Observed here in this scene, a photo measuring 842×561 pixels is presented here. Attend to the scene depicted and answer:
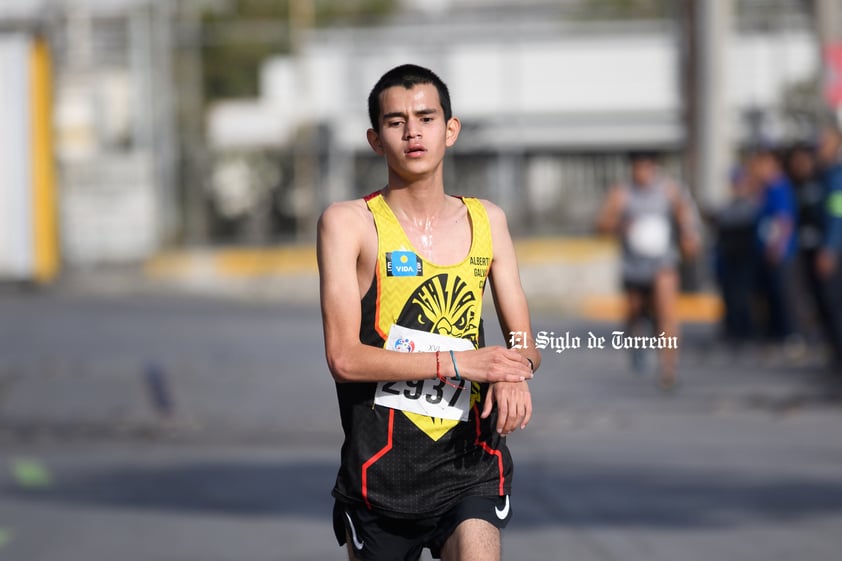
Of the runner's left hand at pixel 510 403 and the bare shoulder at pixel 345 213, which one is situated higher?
the bare shoulder at pixel 345 213

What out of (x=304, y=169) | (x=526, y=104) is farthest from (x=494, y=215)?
(x=526, y=104)

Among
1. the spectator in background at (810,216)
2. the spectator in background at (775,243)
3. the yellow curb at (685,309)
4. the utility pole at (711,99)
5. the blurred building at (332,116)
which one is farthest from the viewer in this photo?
the blurred building at (332,116)

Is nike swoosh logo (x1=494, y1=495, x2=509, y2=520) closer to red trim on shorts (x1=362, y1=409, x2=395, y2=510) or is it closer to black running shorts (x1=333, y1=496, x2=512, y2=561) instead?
black running shorts (x1=333, y1=496, x2=512, y2=561)

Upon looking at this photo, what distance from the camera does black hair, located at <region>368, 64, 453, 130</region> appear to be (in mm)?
4004

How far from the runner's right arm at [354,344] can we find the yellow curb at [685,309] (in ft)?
58.0

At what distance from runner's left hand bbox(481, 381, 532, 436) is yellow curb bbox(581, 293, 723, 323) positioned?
17.7 meters

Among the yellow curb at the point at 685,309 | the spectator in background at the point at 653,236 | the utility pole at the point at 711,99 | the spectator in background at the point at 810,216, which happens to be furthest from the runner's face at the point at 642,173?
the utility pole at the point at 711,99

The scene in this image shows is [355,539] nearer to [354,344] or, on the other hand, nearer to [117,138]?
[354,344]

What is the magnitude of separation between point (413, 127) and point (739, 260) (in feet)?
45.8

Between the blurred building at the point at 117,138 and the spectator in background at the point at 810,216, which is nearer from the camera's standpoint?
the spectator in background at the point at 810,216

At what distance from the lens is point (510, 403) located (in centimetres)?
389

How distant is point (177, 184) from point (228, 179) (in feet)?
4.23

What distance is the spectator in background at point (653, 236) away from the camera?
526 inches

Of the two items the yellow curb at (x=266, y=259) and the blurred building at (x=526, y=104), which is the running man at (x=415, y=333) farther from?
the blurred building at (x=526, y=104)
